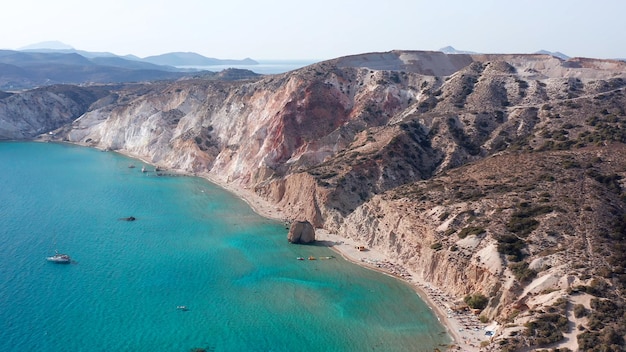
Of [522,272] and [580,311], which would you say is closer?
[580,311]

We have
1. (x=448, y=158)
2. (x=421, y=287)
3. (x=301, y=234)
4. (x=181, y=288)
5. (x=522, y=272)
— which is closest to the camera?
(x=522, y=272)

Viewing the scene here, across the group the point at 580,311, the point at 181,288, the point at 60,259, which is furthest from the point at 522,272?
the point at 60,259

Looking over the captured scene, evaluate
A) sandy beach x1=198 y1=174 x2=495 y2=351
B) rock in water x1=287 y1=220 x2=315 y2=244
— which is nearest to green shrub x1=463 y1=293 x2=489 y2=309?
sandy beach x1=198 y1=174 x2=495 y2=351

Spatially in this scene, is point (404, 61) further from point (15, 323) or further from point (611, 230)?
point (15, 323)

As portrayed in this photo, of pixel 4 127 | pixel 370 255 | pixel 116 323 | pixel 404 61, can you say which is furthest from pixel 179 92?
pixel 116 323

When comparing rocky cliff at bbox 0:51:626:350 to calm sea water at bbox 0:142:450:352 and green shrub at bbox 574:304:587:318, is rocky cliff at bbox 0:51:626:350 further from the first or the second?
calm sea water at bbox 0:142:450:352

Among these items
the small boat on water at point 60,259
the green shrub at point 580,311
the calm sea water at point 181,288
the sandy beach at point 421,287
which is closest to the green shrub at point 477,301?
the sandy beach at point 421,287

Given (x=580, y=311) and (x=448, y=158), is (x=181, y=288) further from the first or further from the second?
(x=448, y=158)
